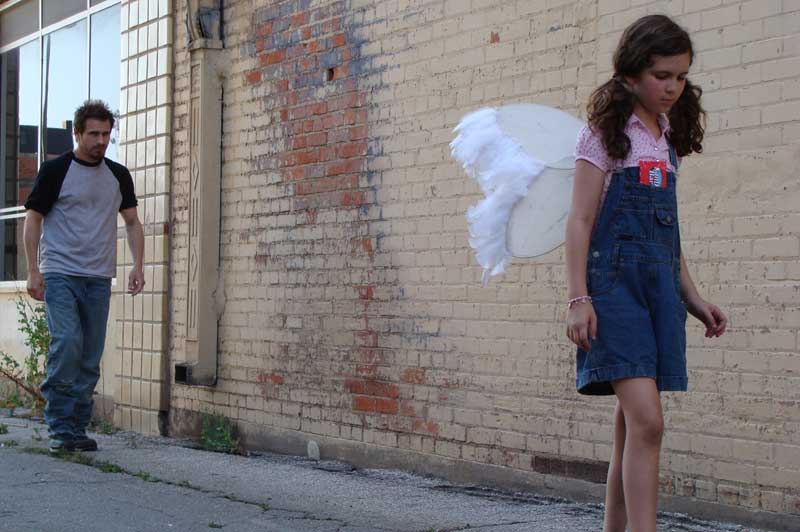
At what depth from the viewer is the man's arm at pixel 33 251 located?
766 cm

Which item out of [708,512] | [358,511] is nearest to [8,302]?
[358,511]

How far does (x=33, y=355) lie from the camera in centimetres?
1050

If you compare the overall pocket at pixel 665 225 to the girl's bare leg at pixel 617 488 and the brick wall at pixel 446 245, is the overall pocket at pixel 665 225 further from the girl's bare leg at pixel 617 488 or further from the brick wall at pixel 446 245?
the brick wall at pixel 446 245

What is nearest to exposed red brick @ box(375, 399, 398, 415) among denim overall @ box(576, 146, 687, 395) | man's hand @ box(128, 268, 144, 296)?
man's hand @ box(128, 268, 144, 296)

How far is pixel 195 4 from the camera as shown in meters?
9.03

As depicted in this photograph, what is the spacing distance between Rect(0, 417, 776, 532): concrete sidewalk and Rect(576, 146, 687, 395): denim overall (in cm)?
154

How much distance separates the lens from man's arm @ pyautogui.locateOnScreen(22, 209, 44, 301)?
766 cm

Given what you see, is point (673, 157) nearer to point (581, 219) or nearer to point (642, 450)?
point (581, 219)

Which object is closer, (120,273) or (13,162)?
(120,273)

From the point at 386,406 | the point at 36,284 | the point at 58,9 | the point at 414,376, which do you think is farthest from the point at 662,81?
the point at 58,9

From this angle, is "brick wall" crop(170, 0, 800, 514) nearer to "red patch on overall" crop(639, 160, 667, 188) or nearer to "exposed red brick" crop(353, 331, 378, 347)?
"exposed red brick" crop(353, 331, 378, 347)

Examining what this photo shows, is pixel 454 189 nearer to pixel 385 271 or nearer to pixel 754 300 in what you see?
pixel 385 271

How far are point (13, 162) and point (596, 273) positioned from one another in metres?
9.78

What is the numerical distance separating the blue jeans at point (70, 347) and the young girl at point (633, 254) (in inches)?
171
